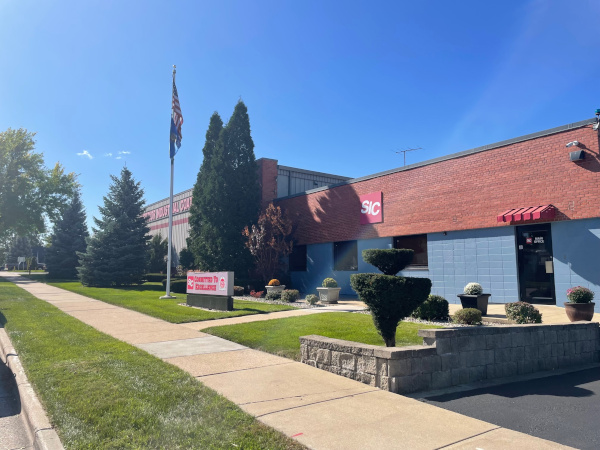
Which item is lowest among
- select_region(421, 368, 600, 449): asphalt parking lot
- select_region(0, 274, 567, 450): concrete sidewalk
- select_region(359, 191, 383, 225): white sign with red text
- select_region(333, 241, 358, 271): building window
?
select_region(421, 368, 600, 449): asphalt parking lot

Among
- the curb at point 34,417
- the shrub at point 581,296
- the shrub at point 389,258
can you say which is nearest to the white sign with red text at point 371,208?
the shrub at point 581,296

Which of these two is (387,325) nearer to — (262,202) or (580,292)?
(580,292)

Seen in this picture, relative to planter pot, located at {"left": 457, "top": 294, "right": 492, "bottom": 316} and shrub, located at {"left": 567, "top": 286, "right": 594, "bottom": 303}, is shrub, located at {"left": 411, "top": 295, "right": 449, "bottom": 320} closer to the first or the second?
planter pot, located at {"left": 457, "top": 294, "right": 492, "bottom": 316}

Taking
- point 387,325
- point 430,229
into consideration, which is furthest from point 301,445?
point 430,229

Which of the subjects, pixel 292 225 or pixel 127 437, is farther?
pixel 292 225

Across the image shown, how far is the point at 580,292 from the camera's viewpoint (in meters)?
10.6

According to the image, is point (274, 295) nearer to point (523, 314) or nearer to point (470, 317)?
point (470, 317)

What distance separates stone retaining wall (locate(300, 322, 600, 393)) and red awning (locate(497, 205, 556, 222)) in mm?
6379

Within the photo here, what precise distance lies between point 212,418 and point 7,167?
4965 cm

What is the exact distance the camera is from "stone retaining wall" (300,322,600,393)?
6.07 metres

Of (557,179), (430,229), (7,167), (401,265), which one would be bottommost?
(401,265)

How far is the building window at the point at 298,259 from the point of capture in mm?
24641

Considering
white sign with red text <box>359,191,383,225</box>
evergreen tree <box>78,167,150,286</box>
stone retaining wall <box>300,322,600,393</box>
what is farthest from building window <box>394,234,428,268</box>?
evergreen tree <box>78,167,150,286</box>

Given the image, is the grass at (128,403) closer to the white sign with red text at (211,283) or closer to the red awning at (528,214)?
the white sign with red text at (211,283)
